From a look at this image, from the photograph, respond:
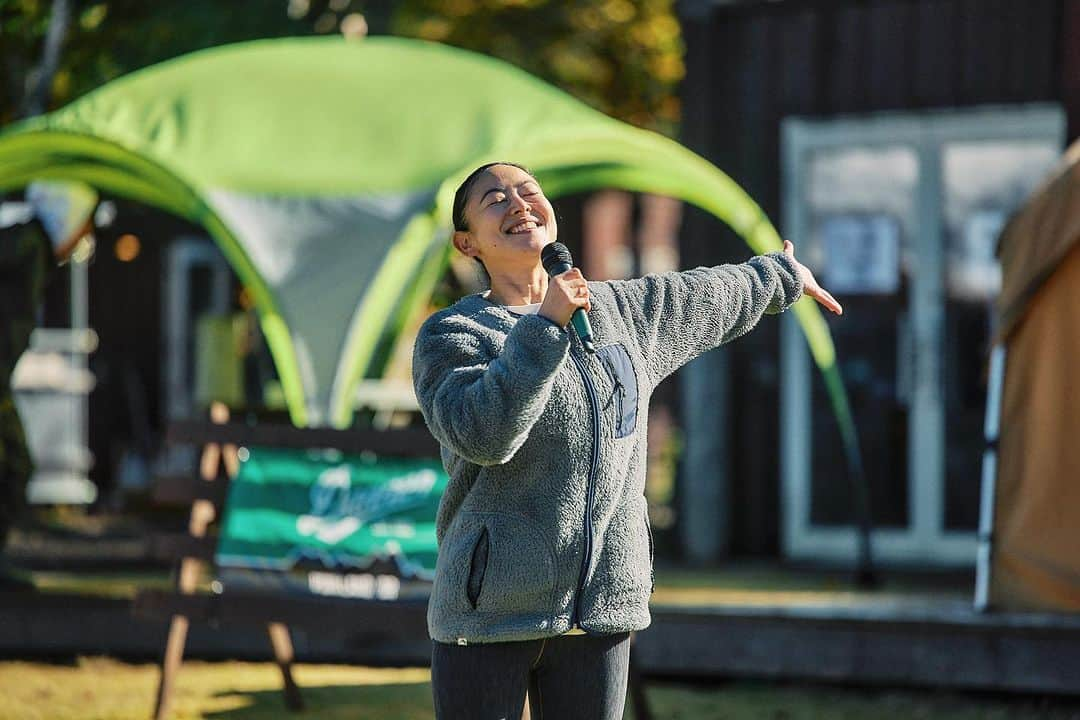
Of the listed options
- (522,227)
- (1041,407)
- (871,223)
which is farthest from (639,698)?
(871,223)

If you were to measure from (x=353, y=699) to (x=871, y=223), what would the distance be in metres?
4.66

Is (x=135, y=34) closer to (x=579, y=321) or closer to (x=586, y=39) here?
(x=586, y=39)

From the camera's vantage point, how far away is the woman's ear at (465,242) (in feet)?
11.0

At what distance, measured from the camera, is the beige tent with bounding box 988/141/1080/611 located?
24.5ft

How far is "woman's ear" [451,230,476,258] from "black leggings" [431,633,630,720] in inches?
27.7

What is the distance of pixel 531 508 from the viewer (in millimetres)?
3227

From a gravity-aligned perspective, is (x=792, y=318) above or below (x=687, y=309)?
above

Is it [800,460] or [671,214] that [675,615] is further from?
[671,214]

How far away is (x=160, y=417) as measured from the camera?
16.3m

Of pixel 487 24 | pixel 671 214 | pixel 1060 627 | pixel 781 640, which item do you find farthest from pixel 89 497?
pixel 671 214

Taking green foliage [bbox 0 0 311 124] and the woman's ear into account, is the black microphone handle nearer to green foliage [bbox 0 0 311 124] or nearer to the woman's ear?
the woman's ear

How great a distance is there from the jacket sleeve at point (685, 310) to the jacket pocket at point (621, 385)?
0.10 metres

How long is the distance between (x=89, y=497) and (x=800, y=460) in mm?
7061

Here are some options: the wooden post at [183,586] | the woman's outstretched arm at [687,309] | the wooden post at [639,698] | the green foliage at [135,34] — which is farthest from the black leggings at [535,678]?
the green foliage at [135,34]
